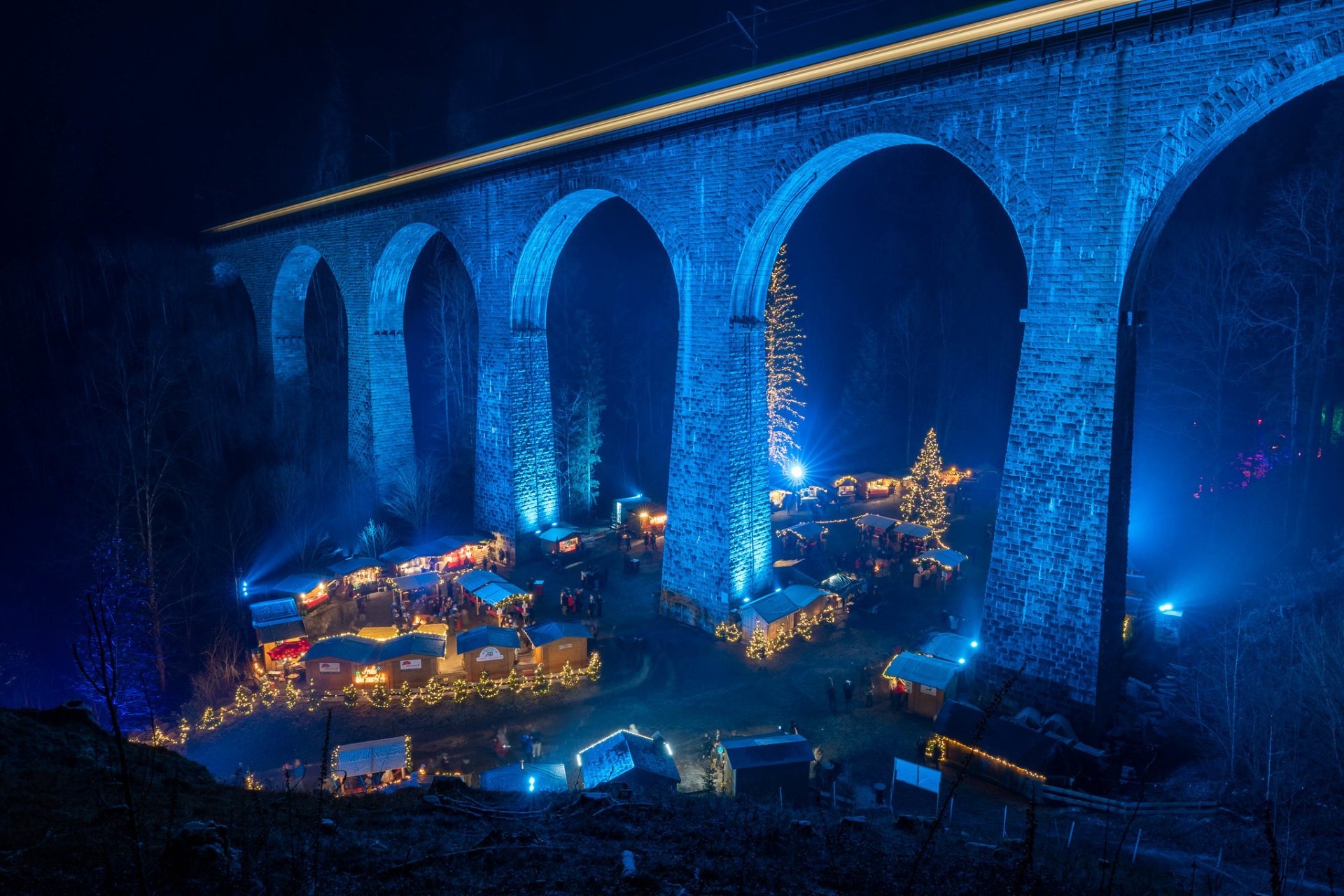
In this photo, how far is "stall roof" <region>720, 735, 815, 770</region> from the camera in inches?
427

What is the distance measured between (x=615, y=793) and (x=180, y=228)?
137 feet

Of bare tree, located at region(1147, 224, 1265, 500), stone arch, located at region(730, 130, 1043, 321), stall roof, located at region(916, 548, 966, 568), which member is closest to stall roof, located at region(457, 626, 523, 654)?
stone arch, located at region(730, 130, 1043, 321)

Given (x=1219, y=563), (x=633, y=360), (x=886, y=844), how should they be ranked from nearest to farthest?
(x=886, y=844), (x=1219, y=563), (x=633, y=360)

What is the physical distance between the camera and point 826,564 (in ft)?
72.1

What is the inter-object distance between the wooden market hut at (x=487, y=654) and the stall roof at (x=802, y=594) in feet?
21.3

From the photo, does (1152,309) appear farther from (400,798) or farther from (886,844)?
(400,798)

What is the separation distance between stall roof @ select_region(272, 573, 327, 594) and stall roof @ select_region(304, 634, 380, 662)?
3436 mm

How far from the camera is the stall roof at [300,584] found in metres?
18.2

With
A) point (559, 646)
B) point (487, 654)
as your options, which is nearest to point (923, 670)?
point (559, 646)

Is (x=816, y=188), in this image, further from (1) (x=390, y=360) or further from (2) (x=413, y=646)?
(1) (x=390, y=360)

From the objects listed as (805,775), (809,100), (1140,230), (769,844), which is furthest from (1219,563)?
(769,844)

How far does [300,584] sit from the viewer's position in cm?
1852

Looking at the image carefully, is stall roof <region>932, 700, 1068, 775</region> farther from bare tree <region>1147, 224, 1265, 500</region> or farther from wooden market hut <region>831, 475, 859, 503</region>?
wooden market hut <region>831, 475, 859, 503</region>

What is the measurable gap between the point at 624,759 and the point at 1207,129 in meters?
12.4
